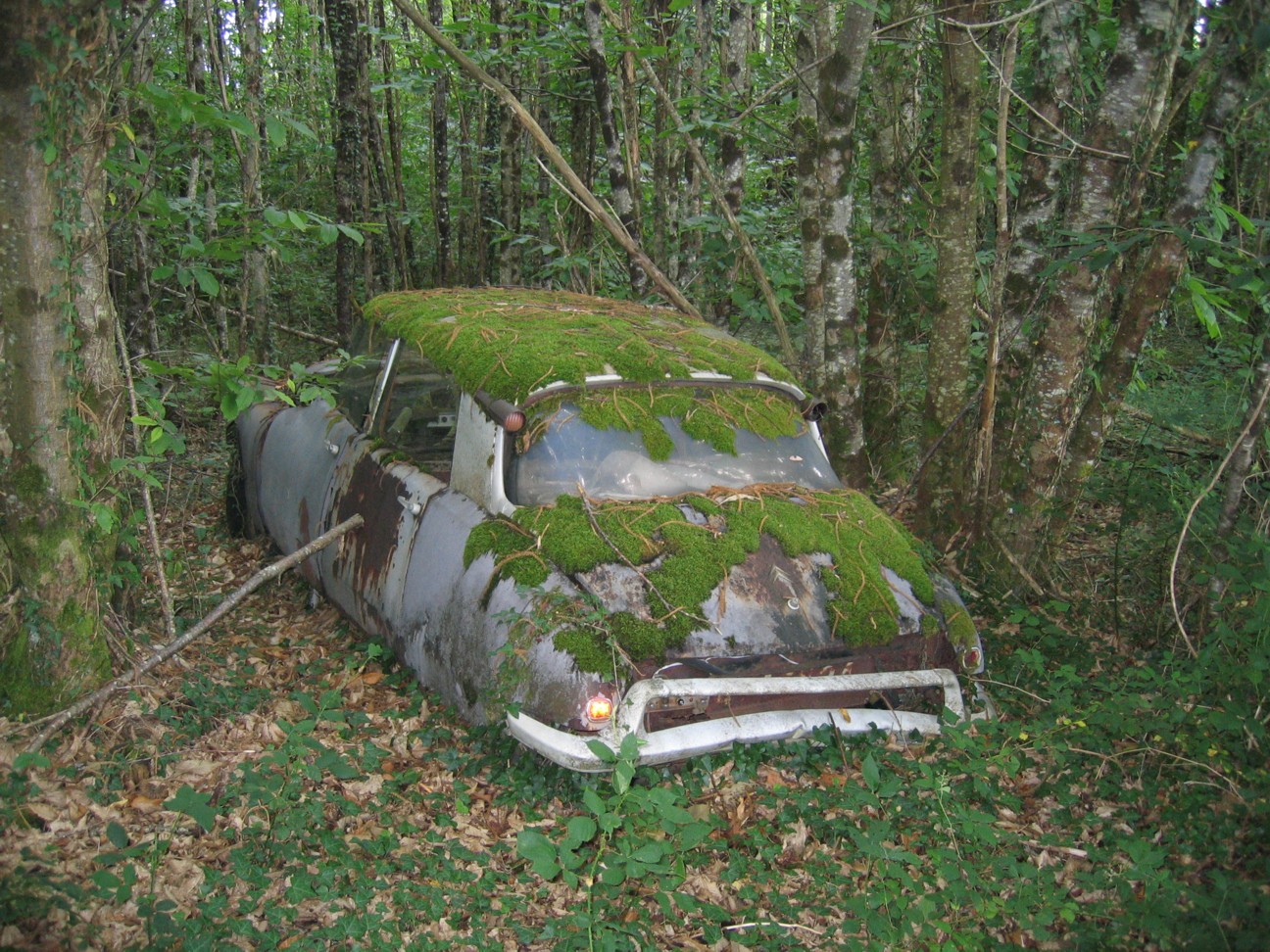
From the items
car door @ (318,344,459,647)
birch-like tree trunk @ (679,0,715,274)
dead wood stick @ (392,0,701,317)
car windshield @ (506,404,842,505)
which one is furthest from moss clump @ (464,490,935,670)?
birch-like tree trunk @ (679,0,715,274)

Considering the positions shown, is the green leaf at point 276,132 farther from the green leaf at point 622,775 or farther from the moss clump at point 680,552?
the green leaf at point 622,775

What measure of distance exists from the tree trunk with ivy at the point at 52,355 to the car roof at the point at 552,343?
1.61m

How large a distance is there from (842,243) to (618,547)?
A: 3.14 m

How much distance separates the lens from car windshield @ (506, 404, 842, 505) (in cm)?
419

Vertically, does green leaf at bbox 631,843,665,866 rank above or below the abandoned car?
below

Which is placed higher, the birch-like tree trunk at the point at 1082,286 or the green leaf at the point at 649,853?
the birch-like tree trunk at the point at 1082,286

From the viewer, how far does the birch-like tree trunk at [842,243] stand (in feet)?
18.5

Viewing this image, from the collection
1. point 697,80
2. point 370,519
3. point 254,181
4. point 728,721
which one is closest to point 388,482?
point 370,519

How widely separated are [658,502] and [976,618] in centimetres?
236

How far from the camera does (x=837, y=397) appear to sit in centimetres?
625

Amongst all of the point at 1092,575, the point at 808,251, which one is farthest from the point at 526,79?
the point at 1092,575

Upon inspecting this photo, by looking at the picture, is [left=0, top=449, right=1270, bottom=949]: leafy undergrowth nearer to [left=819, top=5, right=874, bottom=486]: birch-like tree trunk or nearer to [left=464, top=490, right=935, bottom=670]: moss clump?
[left=464, top=490, right=935, bottom=670]: moss clump

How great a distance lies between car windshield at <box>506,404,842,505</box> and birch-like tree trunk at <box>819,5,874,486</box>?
191 centimetres

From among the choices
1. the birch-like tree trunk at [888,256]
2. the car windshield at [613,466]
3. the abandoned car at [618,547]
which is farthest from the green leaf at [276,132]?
the birch-like tree trunk at [888,256]
